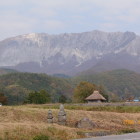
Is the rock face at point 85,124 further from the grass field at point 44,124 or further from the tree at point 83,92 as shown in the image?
the tree at point 83,92

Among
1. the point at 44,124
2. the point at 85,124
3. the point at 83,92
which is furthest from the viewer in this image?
the point at 83,92

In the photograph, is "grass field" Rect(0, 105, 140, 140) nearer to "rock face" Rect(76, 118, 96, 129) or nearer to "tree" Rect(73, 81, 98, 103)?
"rock face" Rect(76, 118, 96, 129)

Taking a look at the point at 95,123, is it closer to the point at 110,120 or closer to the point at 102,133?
the point at 110,120

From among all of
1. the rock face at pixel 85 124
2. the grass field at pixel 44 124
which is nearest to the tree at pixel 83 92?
the grass field at pixel 44 124

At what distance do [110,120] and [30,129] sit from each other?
44.7 ft

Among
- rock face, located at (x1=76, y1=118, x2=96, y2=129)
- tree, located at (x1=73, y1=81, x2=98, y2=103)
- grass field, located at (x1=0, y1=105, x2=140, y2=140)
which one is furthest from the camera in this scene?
A: tree, located at (x1=73, y1=81, x2=98, y2=103)

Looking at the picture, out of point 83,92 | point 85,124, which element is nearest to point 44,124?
point 85,124

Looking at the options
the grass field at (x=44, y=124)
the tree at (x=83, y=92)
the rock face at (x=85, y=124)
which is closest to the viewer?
the grass field at (x=44, y=124)

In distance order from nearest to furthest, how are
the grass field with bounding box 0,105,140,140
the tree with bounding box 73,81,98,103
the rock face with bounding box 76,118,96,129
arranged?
the grass field with bounding box 0,105,140,140
the rock face with bounding box 76,118,96,129
the tree with bounding box 73,81,98,103

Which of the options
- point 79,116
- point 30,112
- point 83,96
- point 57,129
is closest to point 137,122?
point 79,116

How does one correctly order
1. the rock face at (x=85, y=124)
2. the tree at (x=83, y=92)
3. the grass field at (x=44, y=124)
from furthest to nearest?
1. the tree at (x=83, y=92)
2. the rock face at (x=85, y=124)
3. the grass field at (x=44, y=124)

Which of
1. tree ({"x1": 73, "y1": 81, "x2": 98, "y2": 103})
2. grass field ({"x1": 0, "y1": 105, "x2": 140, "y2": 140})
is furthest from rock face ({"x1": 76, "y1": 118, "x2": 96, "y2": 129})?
tree ({"x1": 73, "y1": 81, "x2": 98, "y2": 103})

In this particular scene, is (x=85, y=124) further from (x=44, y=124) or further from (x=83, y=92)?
(x=83, y=92)

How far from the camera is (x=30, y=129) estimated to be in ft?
91.2
